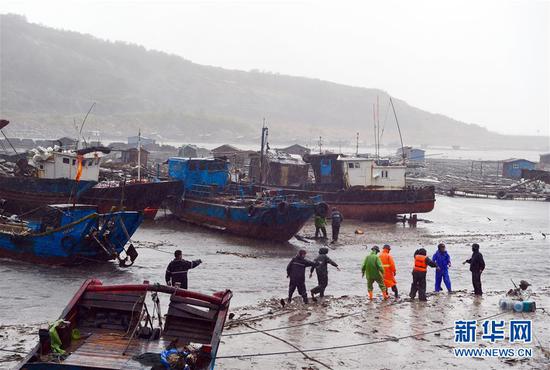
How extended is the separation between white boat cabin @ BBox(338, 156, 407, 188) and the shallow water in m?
2.57

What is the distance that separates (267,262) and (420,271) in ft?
24.4

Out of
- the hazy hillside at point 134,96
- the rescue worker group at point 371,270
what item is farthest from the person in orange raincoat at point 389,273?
the hazy hillside at point 134,96

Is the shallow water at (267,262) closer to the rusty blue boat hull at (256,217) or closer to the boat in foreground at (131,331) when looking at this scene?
the rusty blue boat hull at (256,217)

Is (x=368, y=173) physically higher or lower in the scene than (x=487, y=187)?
higher

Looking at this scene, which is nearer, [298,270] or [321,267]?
[298,270]

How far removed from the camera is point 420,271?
46.5 feet

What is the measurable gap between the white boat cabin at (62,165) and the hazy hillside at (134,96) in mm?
85119

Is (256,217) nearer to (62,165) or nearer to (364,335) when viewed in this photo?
(62,165)

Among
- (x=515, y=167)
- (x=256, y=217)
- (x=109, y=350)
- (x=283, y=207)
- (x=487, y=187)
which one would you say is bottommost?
(x=109, y=350)

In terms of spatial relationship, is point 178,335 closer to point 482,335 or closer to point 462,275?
point 482,335

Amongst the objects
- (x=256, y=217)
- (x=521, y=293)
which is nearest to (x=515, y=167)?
(x=256, y=217)

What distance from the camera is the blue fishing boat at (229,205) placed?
24031 millimetres

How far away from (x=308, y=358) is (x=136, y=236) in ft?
52.6

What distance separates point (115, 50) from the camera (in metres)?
188
